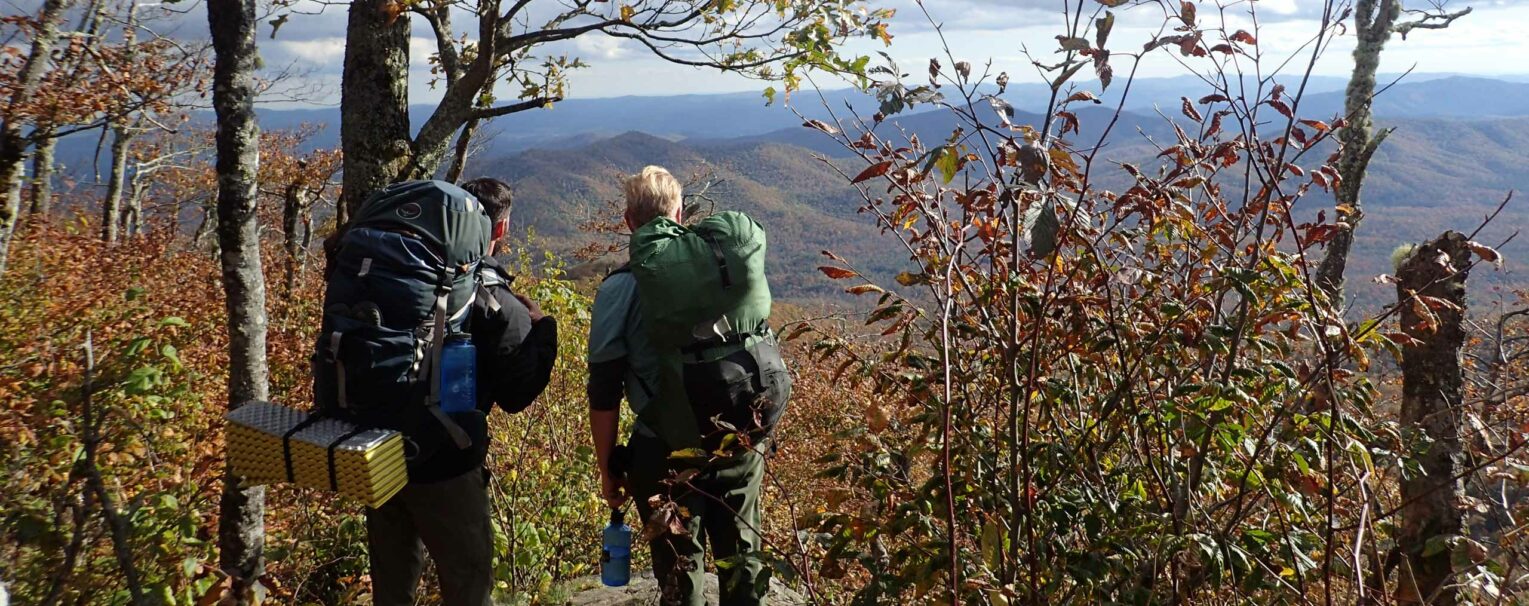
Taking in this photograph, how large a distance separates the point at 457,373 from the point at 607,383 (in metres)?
0.51

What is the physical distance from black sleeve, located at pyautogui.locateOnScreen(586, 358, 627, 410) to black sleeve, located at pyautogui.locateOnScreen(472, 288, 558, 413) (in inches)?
6.2

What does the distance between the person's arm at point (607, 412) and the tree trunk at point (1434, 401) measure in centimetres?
261

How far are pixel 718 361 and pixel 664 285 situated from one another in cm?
31

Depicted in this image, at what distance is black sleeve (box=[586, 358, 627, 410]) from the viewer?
2900 mm

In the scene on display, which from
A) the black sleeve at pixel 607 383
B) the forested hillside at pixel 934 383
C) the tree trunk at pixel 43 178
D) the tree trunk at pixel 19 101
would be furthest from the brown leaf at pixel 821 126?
the tree trunk at pixel 43 178

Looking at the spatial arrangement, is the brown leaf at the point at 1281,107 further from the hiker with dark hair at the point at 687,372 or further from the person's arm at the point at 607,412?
the person's arm at the point at 607,412

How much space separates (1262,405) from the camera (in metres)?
2.38

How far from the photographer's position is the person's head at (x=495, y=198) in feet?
9.62

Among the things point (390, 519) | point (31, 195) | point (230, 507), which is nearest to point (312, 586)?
point (230, 507)

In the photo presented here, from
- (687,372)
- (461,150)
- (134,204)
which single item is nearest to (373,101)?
(461,150)

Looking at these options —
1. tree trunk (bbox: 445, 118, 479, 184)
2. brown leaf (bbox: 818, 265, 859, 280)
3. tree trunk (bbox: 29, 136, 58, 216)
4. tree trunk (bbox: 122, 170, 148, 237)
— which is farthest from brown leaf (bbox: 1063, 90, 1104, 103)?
tree trunk (bbox: 122, 170, 148, 237)

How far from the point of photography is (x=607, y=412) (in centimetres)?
297

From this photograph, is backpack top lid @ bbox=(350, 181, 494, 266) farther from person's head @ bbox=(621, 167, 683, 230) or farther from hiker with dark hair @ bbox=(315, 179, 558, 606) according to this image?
person's head @ bbox=(621, 167, 683, 230)

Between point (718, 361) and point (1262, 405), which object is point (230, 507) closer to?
point (718, 361)
